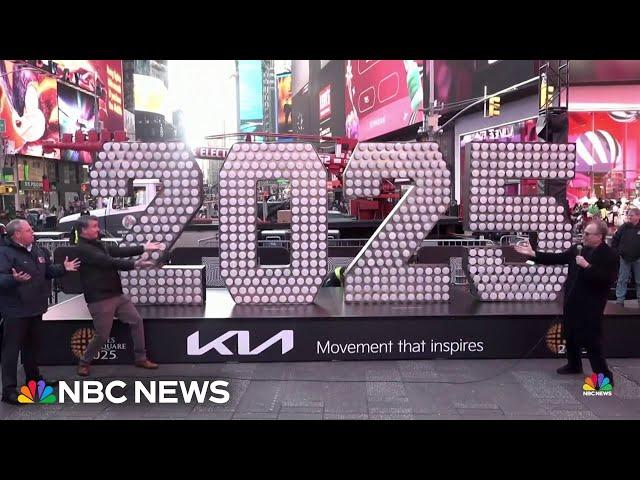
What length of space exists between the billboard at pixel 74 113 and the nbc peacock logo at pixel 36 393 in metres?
47.4

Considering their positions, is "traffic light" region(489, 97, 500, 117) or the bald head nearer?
the bald head

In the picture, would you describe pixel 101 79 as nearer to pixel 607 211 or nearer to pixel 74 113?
pixel 74 113

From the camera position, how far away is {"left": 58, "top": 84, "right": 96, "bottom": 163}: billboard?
164 ft

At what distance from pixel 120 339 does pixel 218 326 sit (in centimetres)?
137

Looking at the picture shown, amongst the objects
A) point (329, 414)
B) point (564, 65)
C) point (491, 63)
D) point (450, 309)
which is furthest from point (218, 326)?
point (491, 63)

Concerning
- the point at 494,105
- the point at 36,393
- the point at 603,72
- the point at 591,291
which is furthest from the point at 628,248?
the point at 603,72

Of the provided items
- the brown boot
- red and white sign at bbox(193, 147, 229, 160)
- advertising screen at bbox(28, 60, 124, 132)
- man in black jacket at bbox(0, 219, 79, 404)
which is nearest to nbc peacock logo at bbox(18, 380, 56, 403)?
man in black jacket at bbox(0, 219, 79, 404)

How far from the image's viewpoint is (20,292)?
600 centimetres

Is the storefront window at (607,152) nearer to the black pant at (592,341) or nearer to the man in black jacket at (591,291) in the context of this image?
the man in black jacket at (591,291)

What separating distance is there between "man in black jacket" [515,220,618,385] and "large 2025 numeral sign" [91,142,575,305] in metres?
1.96

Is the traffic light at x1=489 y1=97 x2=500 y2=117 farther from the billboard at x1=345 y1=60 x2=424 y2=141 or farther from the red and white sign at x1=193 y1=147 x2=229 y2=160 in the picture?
the red and white sign at x1=193 y1=147 x2=229 y2=160

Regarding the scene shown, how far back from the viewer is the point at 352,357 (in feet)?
25.0
